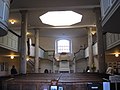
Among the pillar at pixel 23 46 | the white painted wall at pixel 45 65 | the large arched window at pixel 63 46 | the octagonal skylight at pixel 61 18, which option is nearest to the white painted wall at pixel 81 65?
the large arched window at pixel 63 46

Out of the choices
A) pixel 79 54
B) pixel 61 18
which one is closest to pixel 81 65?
pixel 79 54

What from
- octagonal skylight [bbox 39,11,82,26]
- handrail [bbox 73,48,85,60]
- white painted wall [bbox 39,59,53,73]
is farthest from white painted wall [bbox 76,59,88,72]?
octagonal skylight [bbox 39,11,82,26]

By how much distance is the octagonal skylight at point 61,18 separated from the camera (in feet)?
63.4

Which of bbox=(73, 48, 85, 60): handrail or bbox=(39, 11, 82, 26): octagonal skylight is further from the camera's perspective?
bbox=(73, 48, 85, 60): handrail

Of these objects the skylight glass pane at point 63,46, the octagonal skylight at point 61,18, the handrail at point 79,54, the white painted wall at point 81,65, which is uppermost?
the octagonal skylight at point 61,18

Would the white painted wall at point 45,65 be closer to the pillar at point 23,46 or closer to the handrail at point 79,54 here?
the handrail at point 79,54

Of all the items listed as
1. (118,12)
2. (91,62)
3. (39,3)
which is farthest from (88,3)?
(118,12)

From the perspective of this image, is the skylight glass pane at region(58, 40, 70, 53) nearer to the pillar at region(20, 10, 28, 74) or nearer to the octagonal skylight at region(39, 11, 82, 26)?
the octagonal skylight at region(39, 11, 82, 26)

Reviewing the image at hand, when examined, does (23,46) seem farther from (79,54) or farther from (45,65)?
(79,54)

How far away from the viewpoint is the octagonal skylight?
19.3 meters

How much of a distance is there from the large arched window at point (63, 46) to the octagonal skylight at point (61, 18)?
7780mm

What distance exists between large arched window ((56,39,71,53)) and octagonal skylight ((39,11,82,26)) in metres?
7.78

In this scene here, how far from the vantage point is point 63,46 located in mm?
28859

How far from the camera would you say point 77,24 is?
814 inches
